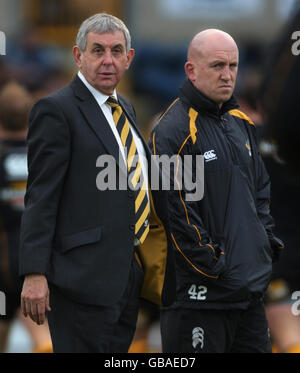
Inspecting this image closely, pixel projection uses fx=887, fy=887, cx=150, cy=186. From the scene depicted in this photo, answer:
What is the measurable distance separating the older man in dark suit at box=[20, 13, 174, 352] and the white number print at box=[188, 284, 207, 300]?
35cm

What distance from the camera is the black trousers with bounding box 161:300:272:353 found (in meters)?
3.82

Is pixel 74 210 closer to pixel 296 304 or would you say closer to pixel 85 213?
pixel 85 213

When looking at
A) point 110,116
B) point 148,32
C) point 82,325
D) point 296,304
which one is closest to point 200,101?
point 110,116

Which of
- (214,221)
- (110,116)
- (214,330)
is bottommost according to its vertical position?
(214,330)

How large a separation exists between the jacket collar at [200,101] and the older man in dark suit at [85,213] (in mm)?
433

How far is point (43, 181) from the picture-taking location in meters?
3.33

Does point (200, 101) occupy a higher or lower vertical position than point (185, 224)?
higher

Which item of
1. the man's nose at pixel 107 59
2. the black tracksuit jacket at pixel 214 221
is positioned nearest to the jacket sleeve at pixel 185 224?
the black tracksuit jacket at pixel 214 221

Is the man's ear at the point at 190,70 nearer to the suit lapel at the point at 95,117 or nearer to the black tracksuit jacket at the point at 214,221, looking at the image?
the black tracksuit jacket at the point at 214,221

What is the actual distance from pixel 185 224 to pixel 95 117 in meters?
0.61

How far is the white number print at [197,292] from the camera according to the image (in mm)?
3791

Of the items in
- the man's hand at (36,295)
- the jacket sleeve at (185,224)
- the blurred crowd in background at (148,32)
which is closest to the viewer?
the man's hand at (36,295)

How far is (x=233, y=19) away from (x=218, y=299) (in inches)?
384
